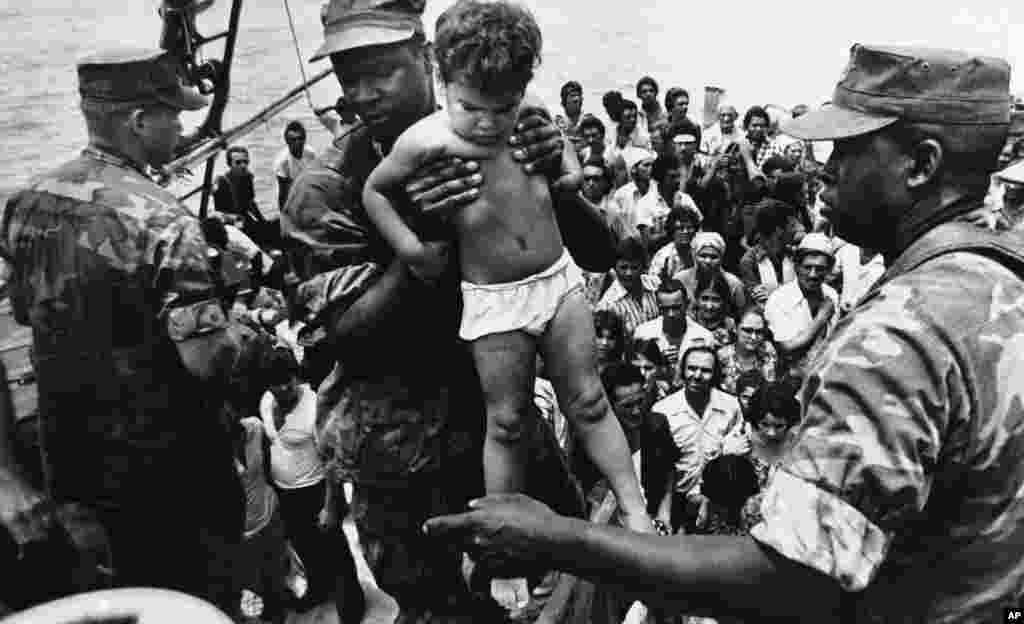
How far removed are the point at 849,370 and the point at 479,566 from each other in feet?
5.15

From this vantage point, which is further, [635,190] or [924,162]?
[635,190]

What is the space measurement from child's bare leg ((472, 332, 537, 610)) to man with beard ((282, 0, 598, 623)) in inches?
3.0

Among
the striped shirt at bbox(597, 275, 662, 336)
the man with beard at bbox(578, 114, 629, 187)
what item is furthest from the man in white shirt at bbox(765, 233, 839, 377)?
the man with beard at bbox(578, 114, 629, 187)

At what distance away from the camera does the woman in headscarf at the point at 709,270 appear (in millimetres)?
6898

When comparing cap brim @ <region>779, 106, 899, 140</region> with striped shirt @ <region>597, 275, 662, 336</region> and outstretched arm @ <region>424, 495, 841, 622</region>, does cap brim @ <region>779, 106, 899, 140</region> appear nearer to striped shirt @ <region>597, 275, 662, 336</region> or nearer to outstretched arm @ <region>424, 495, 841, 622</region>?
outstretched arm @ <region>424, 495, 841, 622</region>

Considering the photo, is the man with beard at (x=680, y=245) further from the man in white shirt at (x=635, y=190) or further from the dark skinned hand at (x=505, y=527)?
the dark skinned hand at (x=505, y=527)

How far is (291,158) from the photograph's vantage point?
11.1 m

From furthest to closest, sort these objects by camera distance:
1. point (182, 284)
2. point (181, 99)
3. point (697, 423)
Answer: point (697, 423), point (181, 99), point (182, 284)

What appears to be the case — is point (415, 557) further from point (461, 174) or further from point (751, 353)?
point (751, 353)

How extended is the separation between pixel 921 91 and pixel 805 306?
16.2 feet

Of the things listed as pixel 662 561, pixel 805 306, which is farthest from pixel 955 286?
pixel 805 306

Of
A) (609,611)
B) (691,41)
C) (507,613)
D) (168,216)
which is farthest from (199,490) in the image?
(691,41)

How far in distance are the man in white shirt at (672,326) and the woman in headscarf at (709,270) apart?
2.08 feet

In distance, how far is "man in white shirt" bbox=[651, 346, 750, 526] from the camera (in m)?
5.30
